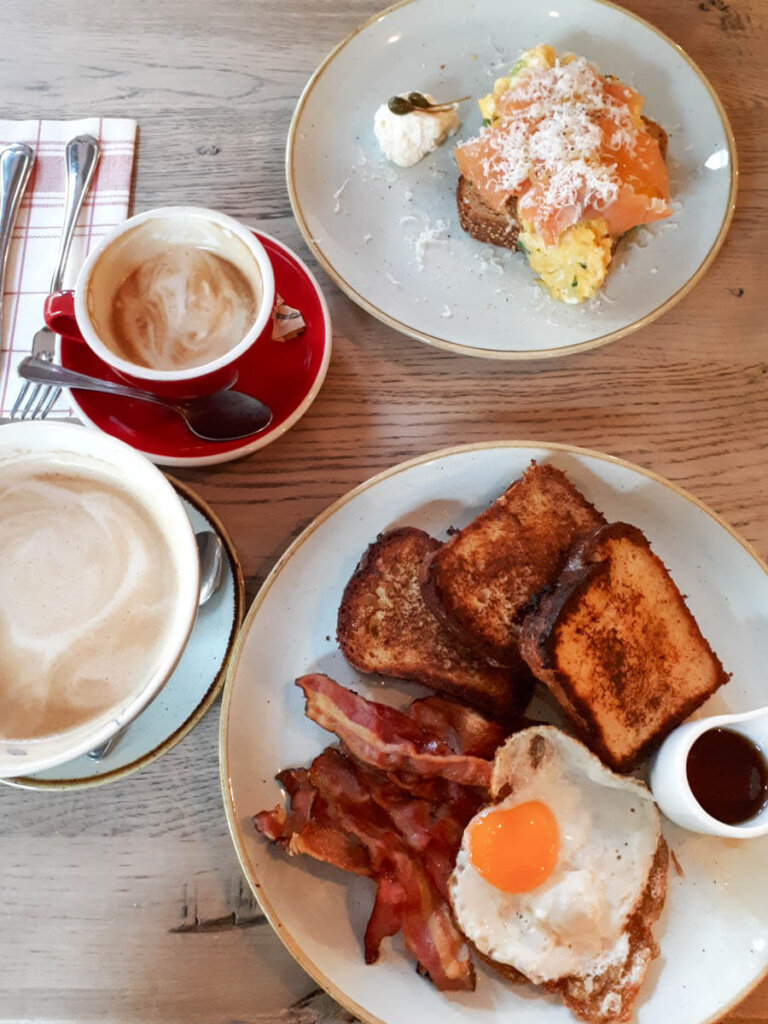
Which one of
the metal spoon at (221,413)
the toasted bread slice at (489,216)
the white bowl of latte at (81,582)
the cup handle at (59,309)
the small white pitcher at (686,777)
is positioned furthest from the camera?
the toasted bread slice at (489,216)

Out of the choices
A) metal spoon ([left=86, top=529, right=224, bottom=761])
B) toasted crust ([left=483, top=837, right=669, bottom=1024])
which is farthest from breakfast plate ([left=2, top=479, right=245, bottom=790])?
toasted crust ([left=483, top=837, right=669, bottom=1024])

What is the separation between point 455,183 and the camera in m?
2.13

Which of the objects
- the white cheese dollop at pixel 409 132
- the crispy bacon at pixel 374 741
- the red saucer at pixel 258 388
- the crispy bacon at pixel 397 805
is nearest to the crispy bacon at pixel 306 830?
the crispy bacon at pixel 397 805

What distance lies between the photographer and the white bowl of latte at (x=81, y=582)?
1.34m

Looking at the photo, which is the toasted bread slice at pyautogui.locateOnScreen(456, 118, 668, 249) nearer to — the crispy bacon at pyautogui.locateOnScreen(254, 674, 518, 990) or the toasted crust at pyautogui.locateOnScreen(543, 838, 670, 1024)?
the crispy bacon at pyautogui.locateOnScreen(254, 674, 518, 990)

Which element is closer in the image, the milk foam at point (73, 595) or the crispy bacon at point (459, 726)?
the milk foam at point (73, 595)

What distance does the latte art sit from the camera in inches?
68.1

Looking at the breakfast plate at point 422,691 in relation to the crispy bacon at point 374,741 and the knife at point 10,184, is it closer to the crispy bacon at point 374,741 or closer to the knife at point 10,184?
the crispy bacon at point 374,741

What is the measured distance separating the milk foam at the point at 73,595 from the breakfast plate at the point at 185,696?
16 centimetres

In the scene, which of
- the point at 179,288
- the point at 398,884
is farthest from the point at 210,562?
the point at 398,884

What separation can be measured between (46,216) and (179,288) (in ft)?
2.16

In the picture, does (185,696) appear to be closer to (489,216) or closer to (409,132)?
(489,216)

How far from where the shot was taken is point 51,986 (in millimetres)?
1677

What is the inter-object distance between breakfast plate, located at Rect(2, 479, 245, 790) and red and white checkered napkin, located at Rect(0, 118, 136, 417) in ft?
2.08
